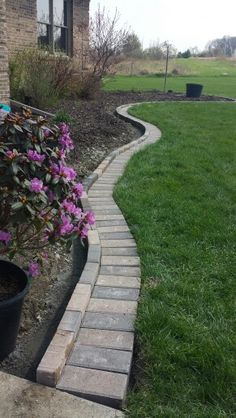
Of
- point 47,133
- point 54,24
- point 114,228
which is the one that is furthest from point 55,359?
point 54,24

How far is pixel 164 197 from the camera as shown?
4168 mm

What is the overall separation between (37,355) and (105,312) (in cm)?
46

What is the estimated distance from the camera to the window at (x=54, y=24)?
1277 centimetres

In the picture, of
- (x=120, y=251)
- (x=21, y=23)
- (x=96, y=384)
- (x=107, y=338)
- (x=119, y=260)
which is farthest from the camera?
(x=21, y=23)

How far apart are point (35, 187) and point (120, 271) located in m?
1.16

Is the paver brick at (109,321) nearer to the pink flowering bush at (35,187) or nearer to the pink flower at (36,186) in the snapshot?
the pink flowering bush at (35,187)

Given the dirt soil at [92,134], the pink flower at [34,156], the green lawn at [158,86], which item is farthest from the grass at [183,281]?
the green lawn at [158,86]

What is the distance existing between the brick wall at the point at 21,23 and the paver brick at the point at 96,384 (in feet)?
33.6

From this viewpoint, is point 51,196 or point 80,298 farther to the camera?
point 80,298

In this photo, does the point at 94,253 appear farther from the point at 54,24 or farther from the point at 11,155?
the point at 54,24

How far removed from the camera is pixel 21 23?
1121 cm

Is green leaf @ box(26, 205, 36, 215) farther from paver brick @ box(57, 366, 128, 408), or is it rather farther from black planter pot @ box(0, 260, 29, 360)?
paver brick @ box(57, 366, 128, 408)

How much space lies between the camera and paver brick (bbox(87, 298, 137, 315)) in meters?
2.40

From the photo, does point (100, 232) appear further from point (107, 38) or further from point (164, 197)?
point (107, 38)
